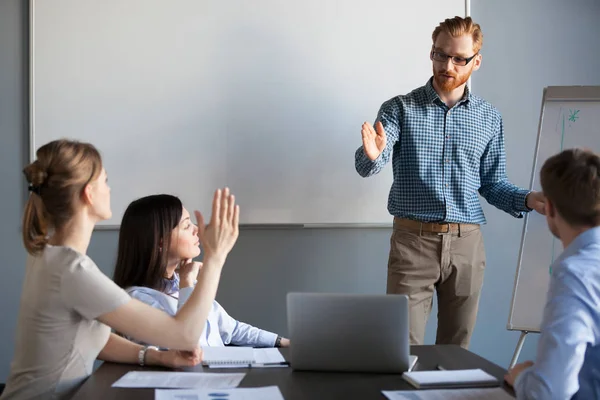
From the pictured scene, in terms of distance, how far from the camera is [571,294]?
4.17ft

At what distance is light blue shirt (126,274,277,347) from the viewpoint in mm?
2027

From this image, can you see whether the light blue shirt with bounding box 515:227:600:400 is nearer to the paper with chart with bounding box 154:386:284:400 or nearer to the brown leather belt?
the paper with chart with bounding box 154:386:284:400

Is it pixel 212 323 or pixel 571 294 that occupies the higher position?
pixel 571 294

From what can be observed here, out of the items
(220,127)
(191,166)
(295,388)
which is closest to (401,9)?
(220,127)

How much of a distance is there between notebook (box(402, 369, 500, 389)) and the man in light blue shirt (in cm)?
9

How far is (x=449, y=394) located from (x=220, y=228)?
653 millimetres

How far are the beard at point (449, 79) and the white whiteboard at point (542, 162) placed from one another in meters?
0.45

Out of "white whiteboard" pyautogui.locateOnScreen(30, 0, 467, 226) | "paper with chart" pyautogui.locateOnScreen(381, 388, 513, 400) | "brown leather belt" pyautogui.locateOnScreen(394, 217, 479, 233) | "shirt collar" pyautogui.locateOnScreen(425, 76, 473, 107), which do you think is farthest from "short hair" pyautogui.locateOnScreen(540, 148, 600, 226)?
"white whiteboard" pyautogui.locateOnScreen(30, 0, 467, 226)

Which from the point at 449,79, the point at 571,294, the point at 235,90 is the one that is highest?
the point at 449,79

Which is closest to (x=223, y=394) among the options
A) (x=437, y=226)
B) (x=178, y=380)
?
(x=178, y=380)

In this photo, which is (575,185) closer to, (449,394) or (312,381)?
(449,394)

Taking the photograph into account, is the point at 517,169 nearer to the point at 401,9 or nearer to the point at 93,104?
the point at 401,9

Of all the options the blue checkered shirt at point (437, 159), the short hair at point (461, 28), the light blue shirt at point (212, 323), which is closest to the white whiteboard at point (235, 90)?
the blue checkered shirt at point (437, 159)

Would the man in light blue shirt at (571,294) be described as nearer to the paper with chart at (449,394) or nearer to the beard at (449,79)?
the paper with chart at (449,394)
